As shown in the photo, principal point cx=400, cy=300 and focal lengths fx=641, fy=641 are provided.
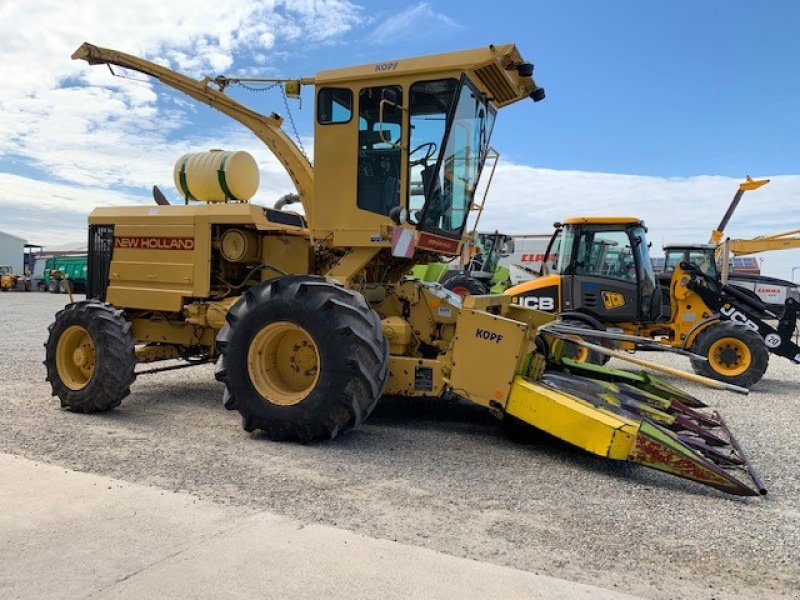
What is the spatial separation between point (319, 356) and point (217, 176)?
2817mm

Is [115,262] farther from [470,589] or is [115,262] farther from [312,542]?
[470,589]

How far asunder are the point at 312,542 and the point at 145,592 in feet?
2.56

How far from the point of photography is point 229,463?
4352 millimetres

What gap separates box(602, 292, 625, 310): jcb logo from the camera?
1001 centimetres

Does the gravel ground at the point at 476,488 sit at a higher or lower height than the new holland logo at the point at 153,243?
lower

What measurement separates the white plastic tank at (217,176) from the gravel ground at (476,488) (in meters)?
2.23

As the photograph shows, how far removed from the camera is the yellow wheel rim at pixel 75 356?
6230 mm

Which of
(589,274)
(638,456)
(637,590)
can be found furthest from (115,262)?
(589,274)

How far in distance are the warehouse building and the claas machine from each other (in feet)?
196

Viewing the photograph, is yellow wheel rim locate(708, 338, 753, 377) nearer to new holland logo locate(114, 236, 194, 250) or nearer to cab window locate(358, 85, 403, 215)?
cab window locate(358, 85, 403, 215)

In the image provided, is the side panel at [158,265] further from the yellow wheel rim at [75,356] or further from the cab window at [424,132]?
the cab window at [424,132]

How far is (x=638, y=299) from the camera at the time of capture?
32.7 feet

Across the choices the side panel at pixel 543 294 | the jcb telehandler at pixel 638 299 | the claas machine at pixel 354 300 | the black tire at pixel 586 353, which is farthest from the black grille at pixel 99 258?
the jcb telehandler at pixel 638 299

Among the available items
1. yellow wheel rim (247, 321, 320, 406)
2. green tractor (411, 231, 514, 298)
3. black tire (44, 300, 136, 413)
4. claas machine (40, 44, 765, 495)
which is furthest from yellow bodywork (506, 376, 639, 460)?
green tractor (411, 231, 514, 298)
